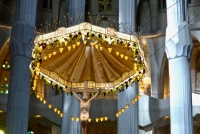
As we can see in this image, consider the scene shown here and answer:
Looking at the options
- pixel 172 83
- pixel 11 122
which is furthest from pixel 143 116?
pixel 11 122

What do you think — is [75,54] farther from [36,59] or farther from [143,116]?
[143,116]

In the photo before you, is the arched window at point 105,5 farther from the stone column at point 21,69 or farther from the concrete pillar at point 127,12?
the stone column at point 21,69

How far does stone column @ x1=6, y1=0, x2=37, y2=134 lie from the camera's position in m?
17.3

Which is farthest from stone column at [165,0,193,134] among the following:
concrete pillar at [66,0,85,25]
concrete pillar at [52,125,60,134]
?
concrete pillar at [52,125,60,134]

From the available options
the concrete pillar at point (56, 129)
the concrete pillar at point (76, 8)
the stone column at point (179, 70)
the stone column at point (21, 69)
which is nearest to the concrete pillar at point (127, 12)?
the concrete pillar at point (76, 8)

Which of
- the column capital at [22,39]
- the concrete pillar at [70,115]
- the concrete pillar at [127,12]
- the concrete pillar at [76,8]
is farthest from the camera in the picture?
the concrete pillar at [76,8]

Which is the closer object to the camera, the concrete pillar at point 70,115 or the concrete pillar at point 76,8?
the concrete pillar at point 70,115

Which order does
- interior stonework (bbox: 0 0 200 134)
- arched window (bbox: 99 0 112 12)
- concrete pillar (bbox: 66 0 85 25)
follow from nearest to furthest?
1. interior stonework (bbox: 0 0 200 134)
2. concrete pillar (bbox: 66 0 85 25)
3. arched window (bbox: 99 0 112 12)

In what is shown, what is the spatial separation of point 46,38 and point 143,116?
32.6 feet

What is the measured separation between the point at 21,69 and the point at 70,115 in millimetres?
3113

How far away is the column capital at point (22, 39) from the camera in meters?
18.2

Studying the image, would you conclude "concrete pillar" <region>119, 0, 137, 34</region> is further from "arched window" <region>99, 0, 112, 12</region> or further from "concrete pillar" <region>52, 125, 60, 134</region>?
"concrete pillar" <region>52, 125, 60, 134</region>

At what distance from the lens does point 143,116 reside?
20.4 metres

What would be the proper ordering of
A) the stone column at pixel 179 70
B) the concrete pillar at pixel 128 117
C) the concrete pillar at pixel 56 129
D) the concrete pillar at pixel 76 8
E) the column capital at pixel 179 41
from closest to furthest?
the stone column at pixel 179 70
the column capital at pixel 179 41
the concrete pillar at pixel 128 117
the concrete pillar at pixel 76 8
the concrete pillar at pixel 56 129
